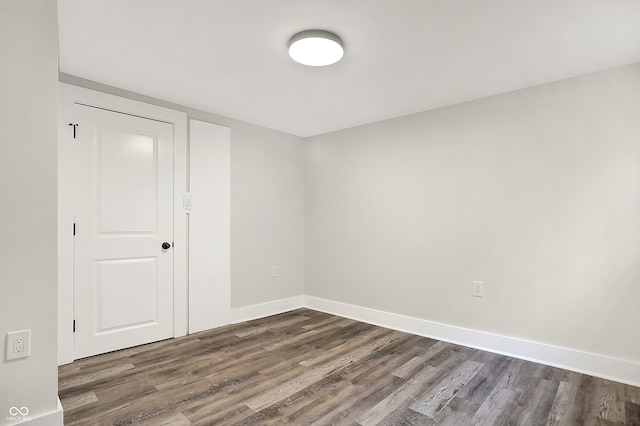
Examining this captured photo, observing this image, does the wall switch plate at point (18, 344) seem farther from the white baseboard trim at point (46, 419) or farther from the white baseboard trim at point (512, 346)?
the white baseboard trim at point (512, 346)

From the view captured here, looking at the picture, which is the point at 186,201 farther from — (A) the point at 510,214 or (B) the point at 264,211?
(A) the point at 510,214

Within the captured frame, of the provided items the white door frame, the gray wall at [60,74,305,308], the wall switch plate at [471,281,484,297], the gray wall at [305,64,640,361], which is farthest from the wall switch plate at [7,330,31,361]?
the wall switch plate at [471,281,484,297]

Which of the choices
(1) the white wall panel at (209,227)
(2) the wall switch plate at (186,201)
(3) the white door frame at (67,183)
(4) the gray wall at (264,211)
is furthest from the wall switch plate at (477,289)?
(3) the white door frame at (67,183)

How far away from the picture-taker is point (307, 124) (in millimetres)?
3910

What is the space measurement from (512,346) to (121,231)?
352cm

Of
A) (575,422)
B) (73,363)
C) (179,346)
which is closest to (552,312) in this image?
(575,422)

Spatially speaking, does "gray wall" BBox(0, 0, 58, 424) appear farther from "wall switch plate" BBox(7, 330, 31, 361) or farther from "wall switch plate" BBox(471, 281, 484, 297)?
"wall switch plate" BBox(471, 281, 484, 297)

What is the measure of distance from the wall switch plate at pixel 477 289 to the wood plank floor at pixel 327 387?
1.62 feet

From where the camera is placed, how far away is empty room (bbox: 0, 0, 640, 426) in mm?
1739

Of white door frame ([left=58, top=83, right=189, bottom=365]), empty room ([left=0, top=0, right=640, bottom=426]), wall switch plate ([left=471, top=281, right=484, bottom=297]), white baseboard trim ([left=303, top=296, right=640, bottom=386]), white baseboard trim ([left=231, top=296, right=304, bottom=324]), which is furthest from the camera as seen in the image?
white baseboard trim ([left=231, top=296, right=304, bottom=324])

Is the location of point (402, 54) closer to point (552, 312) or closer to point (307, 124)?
point (307, 124)

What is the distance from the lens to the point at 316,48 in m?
2.08

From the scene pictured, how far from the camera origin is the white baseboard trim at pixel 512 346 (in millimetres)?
2320

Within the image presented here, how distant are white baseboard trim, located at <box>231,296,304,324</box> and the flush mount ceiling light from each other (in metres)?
2.73
